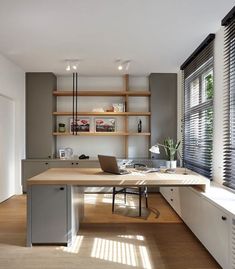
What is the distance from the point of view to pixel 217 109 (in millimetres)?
3258

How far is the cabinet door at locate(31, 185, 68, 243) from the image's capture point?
274 cm

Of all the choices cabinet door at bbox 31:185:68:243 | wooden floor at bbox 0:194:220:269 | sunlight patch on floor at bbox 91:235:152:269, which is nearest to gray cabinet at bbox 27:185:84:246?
cabinet door at bbox 31:185:68:243

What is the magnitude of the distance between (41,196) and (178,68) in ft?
12.0

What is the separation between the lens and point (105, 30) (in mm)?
3275

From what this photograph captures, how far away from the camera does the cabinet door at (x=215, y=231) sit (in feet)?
→ 6.95

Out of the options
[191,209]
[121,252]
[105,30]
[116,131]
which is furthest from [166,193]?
[105,30]

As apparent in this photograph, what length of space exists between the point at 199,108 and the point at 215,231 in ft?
6.83

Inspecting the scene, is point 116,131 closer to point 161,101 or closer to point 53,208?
point 161,101

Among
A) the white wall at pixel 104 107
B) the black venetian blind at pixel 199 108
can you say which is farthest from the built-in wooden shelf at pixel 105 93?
the black venetian blind at pixel 199 108

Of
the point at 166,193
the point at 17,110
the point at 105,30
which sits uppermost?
the point at 105,30

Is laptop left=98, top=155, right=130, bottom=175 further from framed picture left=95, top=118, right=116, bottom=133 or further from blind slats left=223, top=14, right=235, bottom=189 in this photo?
framed picture left=95, top=118, right=116, bottom=133

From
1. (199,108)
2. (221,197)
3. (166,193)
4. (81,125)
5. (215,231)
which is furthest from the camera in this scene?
(81,125)

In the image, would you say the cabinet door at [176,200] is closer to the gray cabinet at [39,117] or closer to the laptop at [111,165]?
the laptop at [111,165]

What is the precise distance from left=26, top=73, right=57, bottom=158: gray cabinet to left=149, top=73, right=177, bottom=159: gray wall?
2.14 meters
